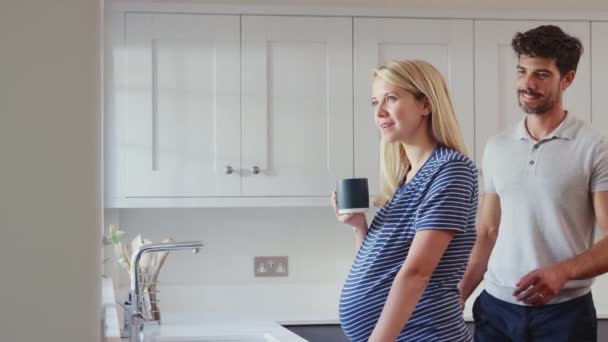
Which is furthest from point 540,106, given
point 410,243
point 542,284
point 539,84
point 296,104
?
point 296,104

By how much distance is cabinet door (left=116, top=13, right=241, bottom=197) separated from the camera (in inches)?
142

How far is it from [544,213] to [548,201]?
0.03 metres

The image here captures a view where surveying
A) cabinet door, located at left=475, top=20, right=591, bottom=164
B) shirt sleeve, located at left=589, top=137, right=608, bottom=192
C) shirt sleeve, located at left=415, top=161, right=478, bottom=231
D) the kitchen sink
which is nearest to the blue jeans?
shirt sleeve, located at left=589, top=137, right=608, bottom=192

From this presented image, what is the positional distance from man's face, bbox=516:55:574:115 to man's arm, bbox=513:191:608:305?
0.92 ft

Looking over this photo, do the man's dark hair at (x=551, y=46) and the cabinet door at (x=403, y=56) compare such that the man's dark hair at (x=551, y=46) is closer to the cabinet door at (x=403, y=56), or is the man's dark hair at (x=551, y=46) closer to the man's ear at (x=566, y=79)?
the man's ear at (x=566, y=79)

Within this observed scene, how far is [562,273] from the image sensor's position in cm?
185

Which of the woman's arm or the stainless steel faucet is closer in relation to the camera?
the woman's arm

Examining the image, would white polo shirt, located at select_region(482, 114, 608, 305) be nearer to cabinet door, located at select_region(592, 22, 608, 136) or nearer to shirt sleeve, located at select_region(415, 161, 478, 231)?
shirt sleeve, located at select_region(415, 161, 478, 231)

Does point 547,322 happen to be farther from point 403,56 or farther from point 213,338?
point 403,56

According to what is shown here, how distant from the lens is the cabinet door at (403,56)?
373 cm

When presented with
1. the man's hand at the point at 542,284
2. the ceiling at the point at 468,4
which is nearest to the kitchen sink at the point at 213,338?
the man's hand at the point at 542,284

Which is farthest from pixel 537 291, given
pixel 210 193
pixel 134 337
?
pixel 210 193

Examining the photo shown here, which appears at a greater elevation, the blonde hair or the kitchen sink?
the blonde hair

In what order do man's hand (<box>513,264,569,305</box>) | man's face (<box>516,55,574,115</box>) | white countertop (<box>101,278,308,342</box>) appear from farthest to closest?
1. white countertop (<box>101,278,308,342</box>)
2. man's face (<box>516,55,574,115</box>)
3. man's hand (<box>513,264,569,305</box>)
